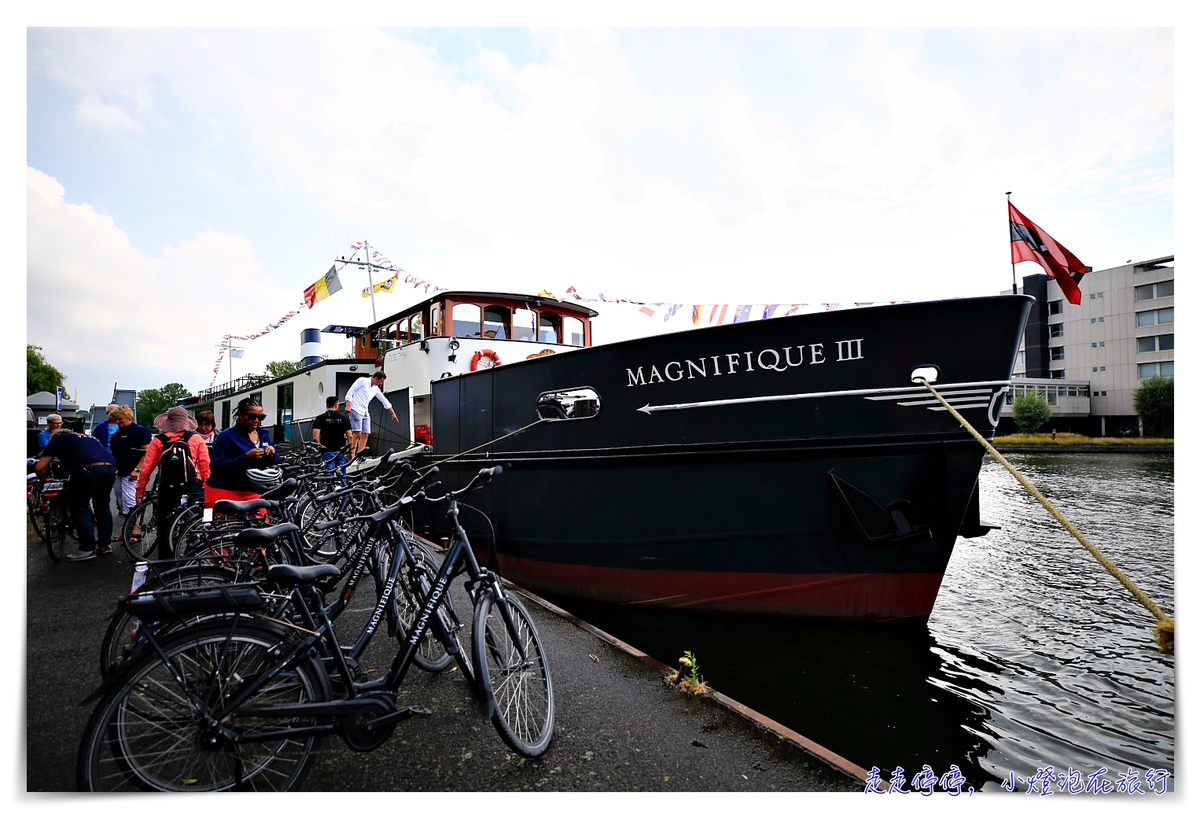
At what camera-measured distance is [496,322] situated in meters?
8.49

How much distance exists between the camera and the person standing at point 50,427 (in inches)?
237

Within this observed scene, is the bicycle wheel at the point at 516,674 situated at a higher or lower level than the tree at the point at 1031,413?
lower

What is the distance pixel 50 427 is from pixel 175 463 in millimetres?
2281

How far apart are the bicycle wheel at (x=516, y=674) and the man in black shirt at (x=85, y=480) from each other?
4.68 meters

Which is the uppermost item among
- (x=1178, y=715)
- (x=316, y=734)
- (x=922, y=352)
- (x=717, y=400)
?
(x=922, y=352)

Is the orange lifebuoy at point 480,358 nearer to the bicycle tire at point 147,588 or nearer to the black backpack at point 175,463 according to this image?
the black backpack at point 175,463

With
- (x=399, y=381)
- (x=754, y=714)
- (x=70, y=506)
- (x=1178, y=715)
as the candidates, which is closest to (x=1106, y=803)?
(x=1178, y=715)

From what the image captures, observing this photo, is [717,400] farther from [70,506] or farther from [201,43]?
[70,506]

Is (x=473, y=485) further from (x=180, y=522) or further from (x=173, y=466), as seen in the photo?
(x=173, y=466)

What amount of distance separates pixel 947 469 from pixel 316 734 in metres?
4.34

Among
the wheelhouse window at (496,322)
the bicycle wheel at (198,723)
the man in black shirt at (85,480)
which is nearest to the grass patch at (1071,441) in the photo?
the bicycle wheel at (198,723)

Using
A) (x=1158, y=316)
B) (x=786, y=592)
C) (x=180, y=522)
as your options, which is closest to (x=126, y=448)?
(x=180, y=522)

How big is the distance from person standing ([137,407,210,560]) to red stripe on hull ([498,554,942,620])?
11.7 feet

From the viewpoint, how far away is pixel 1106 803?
107 inches
